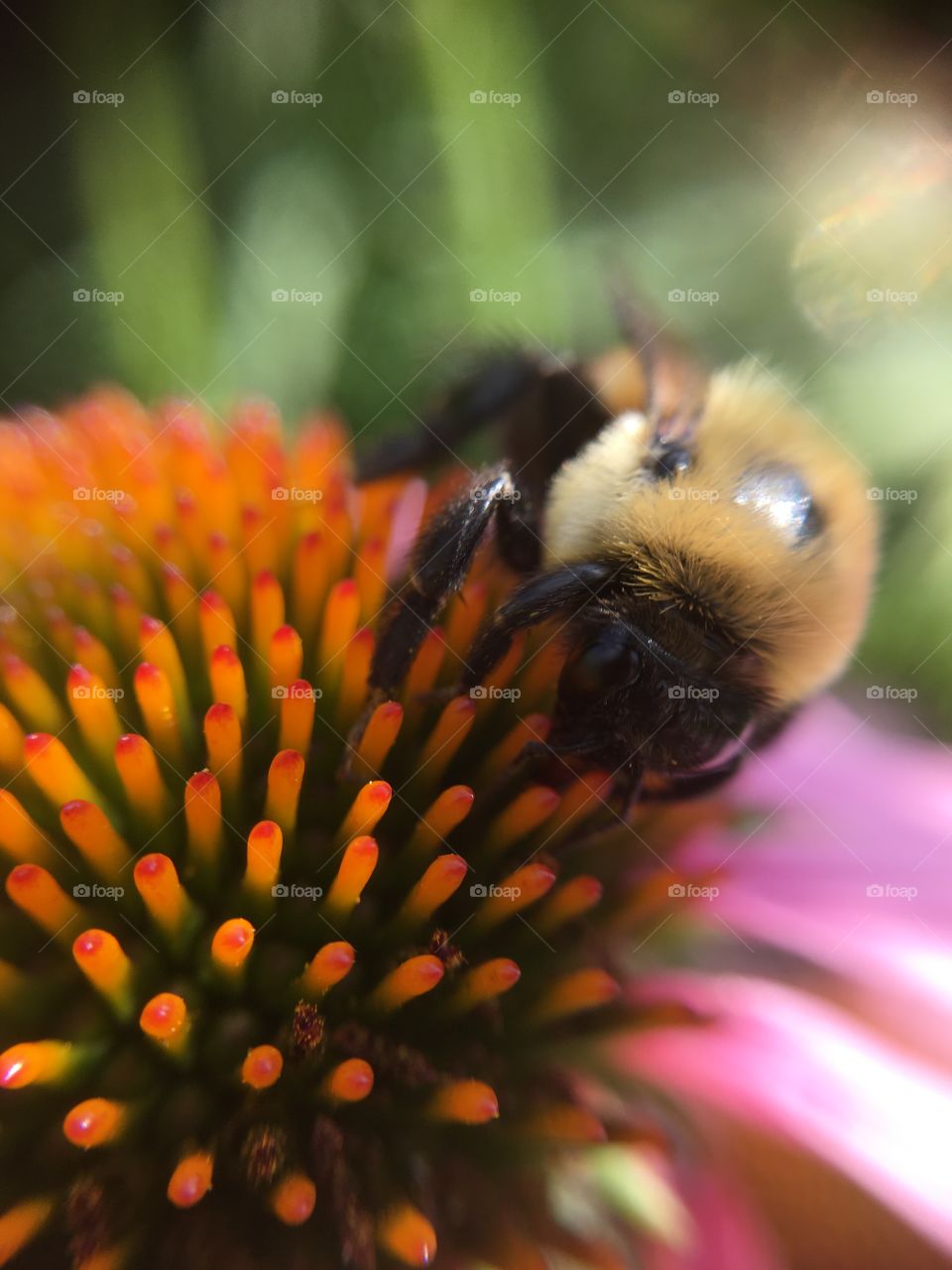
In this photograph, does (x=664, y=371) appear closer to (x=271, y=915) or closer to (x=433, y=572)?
(x=433, y=572)

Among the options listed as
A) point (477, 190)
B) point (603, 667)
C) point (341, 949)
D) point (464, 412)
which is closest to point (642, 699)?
point (603, 667)

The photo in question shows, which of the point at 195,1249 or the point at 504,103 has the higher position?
the point at 504,103

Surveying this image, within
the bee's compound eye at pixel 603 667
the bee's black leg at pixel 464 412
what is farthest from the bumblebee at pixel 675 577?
the bee's black leg at pixel 464 412

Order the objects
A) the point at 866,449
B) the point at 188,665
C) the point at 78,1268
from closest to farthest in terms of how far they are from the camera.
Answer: the point at 78,1268 → the point at 188,665 → the point at 866,449

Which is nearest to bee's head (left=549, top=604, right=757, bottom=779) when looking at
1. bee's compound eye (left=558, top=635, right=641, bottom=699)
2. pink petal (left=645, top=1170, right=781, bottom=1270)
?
bee's compound eye (left=558, top=635, right=641, bottom=699)

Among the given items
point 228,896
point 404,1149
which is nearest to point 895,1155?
point 404,1149

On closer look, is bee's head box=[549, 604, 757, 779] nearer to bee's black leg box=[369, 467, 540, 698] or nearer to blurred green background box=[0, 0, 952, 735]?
bee's black leg box=[369, 467, 540, 698]

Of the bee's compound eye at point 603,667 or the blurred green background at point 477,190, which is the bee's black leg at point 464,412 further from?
the bee's compound eye at point 603,667

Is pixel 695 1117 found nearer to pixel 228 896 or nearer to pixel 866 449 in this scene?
pixel 228 896
